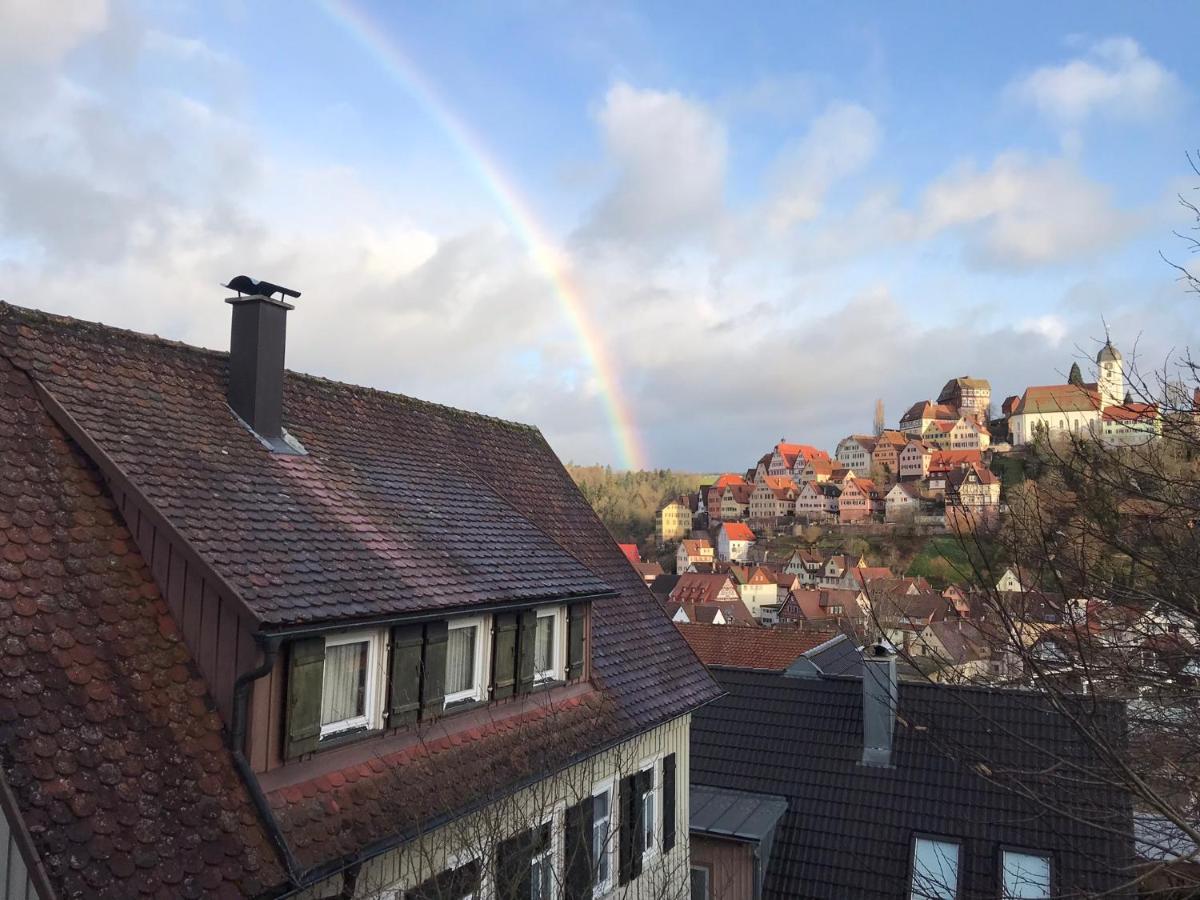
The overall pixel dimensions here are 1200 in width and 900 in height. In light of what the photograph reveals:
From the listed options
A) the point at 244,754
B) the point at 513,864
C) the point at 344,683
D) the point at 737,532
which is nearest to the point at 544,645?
the point at 513,864

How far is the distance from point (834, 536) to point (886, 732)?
324 ft

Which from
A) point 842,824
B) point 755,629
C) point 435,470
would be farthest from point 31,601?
point 755,629

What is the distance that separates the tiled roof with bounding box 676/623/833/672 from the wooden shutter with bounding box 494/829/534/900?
689 inches

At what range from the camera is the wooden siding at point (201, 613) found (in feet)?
20.1

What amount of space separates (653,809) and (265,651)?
772cm

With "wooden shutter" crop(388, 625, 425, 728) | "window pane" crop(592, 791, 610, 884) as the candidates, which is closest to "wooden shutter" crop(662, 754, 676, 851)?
"window pane" crop(592, 791, 610, 884)

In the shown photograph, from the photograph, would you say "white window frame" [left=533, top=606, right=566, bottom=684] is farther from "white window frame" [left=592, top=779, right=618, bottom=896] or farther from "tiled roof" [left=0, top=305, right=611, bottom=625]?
"white window frame" [left=592, top=779, right=618, bottom=896]

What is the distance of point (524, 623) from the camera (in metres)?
9.08

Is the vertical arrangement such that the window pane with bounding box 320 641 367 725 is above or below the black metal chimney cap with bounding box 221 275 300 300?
below

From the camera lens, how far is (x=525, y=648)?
912 cm

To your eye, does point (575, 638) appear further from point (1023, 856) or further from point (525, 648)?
point (1023, 856)

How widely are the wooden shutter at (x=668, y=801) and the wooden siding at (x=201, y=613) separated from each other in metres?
7.61

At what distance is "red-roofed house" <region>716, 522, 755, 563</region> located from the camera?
4722 inches

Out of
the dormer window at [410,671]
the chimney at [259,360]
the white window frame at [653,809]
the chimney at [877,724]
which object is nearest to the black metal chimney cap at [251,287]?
the chimney at [259,360]
